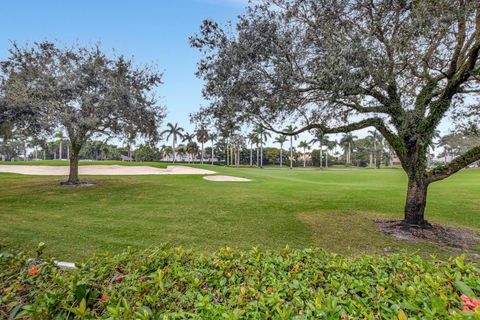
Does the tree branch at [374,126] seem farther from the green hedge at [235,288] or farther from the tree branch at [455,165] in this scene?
the green hedge at [235,288]

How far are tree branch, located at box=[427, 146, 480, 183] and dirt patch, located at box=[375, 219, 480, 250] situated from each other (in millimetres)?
1688

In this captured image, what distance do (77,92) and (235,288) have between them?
15.5 metres

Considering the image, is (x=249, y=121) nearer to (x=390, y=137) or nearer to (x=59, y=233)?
(x=390, y=137)

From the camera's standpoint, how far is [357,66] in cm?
638

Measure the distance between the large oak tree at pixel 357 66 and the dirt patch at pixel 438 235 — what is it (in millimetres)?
506

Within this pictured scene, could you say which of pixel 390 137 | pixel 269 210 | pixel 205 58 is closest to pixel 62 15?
pixel 205 58

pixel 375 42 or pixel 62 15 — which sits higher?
pixel 62 15

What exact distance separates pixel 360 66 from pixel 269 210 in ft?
23.2

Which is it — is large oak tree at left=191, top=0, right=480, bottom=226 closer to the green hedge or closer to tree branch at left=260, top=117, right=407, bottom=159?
tree branch at left=260, top=117, right=407, bottom=159

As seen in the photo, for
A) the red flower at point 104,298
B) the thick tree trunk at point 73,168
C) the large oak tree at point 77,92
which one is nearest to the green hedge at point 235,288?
the red flower at point 104,298

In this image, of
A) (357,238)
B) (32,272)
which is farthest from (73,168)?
(32,272)

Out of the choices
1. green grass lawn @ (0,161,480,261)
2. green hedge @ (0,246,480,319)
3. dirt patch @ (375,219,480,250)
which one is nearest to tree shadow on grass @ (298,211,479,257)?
green grass lawn @ (0,161,480,261)

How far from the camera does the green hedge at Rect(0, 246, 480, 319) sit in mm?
1722

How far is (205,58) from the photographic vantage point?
30.2ft
